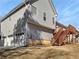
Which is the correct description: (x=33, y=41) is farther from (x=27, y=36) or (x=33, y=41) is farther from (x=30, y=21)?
(x=30, y=21)

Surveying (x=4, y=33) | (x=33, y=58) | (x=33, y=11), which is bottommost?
(x=33, y=58)

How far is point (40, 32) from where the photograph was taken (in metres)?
29.2

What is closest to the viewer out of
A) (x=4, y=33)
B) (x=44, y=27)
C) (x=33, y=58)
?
(x=33, y=58)

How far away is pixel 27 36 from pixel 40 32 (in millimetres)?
3149

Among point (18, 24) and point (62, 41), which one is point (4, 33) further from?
point (62, 41)

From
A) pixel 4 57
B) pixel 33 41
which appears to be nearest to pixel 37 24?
pixel 33 41

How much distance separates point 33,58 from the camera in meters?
13.0

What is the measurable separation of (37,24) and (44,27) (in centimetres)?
254

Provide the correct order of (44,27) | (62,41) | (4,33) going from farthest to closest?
(4,33) < (44,27) < (62,41)

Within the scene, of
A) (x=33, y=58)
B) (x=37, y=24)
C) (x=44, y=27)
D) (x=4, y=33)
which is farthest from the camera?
(x=4, y=33)

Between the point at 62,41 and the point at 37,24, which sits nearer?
the point at 62,41

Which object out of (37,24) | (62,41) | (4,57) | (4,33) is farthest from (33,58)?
(4,33)

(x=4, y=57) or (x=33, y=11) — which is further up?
(x=33, y=11)

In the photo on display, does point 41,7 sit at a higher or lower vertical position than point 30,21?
higher
